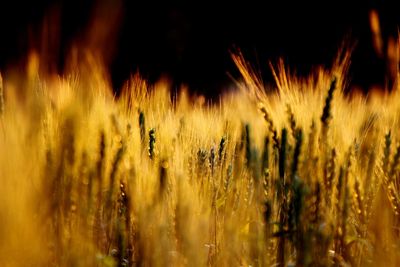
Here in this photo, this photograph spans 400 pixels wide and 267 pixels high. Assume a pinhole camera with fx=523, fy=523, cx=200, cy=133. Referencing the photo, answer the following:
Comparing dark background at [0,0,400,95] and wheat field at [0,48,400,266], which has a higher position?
dark background at [0,0,400,95]

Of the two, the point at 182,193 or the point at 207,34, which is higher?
the point at 207,34

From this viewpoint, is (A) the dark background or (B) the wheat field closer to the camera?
(B) the wheat field

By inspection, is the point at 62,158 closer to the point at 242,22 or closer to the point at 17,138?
the point at 17,138

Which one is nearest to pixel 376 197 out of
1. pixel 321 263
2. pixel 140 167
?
pixel 321 263

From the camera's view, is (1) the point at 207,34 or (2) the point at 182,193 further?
(1) the point at 207,34
